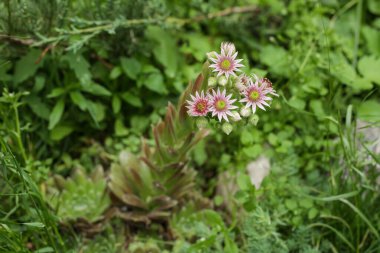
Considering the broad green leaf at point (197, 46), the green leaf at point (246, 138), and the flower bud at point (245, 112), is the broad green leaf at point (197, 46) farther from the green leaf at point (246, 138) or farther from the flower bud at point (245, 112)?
the flower bud at point (245, 112)

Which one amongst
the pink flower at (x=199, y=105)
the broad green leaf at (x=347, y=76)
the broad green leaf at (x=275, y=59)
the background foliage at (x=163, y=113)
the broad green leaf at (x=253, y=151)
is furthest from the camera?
the broad green leaf at (x=275, y=59)

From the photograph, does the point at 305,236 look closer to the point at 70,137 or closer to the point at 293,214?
the point at 293,214

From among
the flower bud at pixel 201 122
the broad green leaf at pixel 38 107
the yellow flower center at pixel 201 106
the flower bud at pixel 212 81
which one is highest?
the flower bud at pixel 212 81

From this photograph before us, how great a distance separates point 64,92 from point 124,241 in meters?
0.91

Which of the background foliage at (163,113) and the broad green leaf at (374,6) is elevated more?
the broad green leaf at (374,6)

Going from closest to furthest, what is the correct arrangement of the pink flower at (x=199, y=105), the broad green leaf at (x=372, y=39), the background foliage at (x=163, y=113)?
the pink flower at (x=199, y=105) < the background foliage at (x=163, y=113) < the broad green leaf at (x=372, y=39)

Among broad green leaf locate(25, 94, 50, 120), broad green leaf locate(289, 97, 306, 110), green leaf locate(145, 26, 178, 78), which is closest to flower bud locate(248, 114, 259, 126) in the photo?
broad green leaf locate(289, 97, 306, 110)

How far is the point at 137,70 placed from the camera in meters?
2.94

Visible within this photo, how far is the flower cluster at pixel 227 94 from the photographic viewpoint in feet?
6.34

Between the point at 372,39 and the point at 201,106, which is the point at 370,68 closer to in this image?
the point at 372,39

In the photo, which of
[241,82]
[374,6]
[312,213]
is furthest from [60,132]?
[374,6]

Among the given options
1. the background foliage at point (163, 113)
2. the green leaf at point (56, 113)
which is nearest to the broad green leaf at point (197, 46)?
the background foliage at point (163, 113)

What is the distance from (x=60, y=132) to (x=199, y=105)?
4.17ft

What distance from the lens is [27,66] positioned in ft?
9.06
